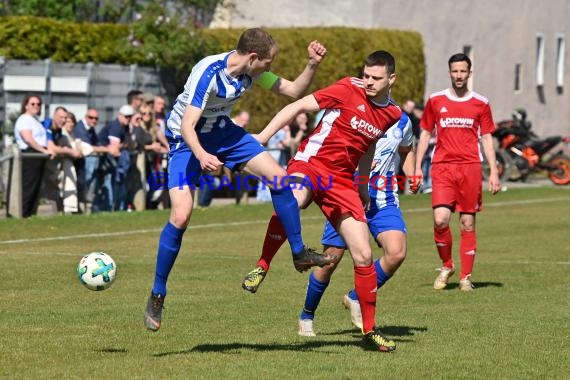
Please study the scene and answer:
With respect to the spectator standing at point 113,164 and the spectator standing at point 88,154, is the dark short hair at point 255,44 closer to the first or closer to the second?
the spectator standing at point 88,154

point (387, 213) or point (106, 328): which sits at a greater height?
point (387, 213)

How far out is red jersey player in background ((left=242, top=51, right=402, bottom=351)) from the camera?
980 cm

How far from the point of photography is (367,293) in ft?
32.2

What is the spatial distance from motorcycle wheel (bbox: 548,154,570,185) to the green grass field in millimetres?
13476

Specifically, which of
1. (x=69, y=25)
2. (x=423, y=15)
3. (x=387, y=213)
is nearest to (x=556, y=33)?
(x=423, y=15)

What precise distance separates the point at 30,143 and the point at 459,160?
8151 millimetres

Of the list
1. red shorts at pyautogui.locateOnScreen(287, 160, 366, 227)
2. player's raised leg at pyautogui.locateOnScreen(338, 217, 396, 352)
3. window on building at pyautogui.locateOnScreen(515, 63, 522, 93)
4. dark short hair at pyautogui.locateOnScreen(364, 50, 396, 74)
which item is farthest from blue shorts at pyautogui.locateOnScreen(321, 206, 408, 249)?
→ window on building at pyautogui.locateOnScreen(515, 63, 522, 93)

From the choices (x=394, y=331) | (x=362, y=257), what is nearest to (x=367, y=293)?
(x=362, y=257)

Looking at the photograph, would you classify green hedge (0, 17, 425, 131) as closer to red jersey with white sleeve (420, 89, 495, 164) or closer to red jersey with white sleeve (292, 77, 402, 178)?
red jersey with white sleeve (420, 89, 495, 164)

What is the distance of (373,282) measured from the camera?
32.4ft

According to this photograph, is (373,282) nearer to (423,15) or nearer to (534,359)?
(534,359)

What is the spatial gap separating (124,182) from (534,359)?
13.3 metres

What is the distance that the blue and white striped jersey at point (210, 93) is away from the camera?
9.56 m

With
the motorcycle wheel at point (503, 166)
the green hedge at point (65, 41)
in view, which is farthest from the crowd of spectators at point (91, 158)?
the motorcycle wheel at point (503, 166)
